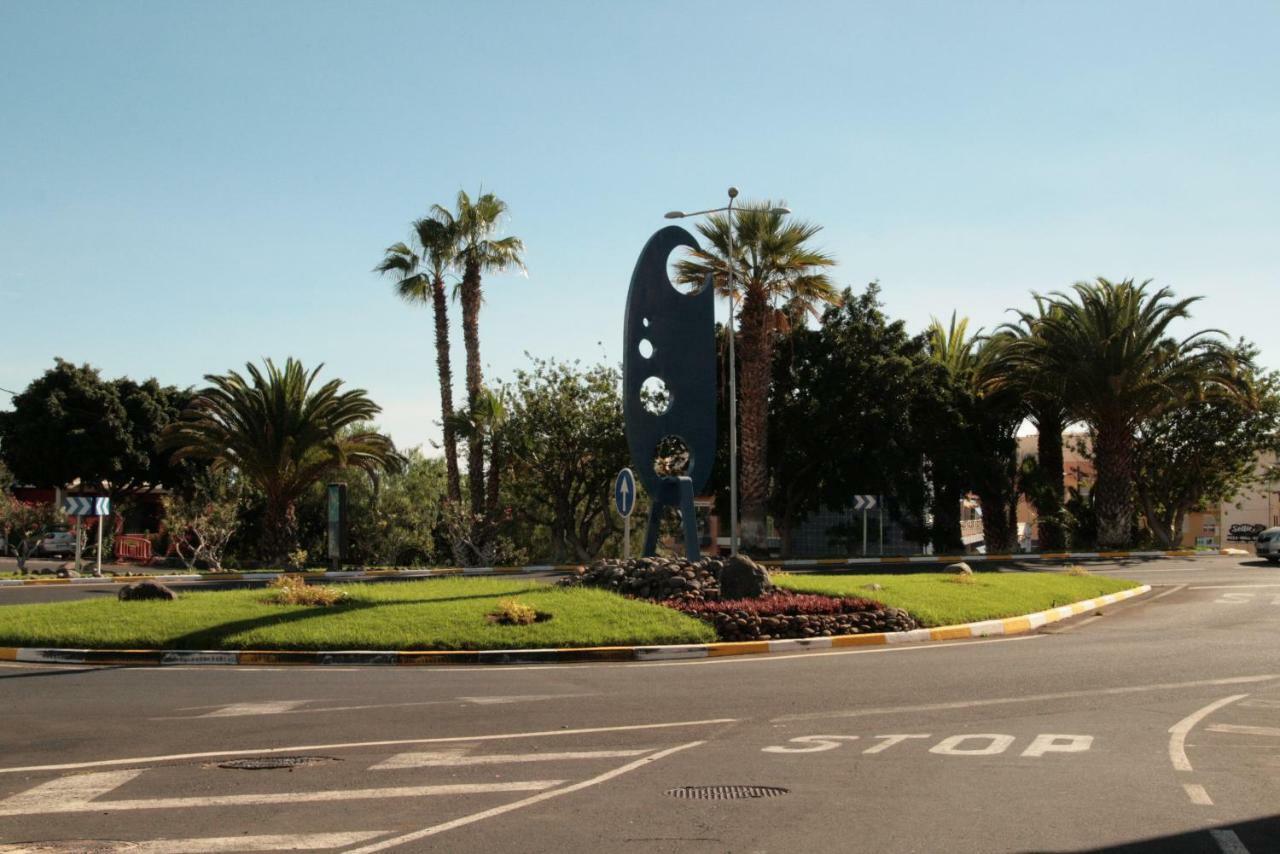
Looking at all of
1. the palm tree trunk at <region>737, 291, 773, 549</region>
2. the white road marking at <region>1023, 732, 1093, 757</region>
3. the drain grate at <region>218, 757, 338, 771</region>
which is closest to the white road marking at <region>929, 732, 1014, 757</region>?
the white road marking at <region>1023, 732, 1093, 757</region>

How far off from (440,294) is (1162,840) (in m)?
36.2

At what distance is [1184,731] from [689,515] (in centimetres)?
1263

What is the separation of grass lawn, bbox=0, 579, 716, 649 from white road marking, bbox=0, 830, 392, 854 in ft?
30.7

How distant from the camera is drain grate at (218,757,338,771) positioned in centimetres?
857

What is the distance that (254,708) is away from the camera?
37.5 ft

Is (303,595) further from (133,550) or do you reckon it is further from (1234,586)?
(133,550)

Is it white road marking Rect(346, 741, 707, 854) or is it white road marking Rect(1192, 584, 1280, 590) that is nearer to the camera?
white road marking Rect(346, 741, 707, 854)

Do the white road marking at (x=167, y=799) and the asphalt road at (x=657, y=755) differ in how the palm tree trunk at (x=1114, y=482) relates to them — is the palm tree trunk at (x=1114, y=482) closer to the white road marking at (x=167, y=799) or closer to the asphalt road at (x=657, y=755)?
the asphalt road at (x=657, y=755)

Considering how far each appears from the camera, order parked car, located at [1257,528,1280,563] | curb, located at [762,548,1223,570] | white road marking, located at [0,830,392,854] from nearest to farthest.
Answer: white road marking, located at [0,830,392,854], parked car, located at [1257,528,1280,563], curb, located at [762,548,1223,570]

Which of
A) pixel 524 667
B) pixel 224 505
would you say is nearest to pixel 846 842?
pixel 524 667

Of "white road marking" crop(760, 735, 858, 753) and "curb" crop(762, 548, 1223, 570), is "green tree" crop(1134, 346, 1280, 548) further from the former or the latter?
"white road marking" crop(760, 735, 858, 753)

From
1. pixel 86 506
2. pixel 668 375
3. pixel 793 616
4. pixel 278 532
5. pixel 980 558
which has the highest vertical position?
pixel 668 375

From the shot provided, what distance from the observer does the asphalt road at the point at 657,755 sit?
6598mm

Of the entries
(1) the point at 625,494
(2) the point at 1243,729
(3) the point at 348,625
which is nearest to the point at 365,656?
(3) the point at 348,625
